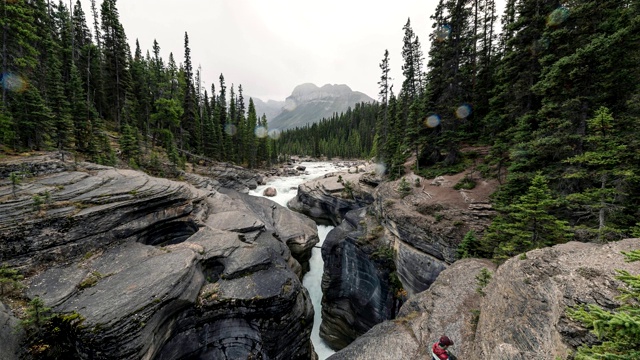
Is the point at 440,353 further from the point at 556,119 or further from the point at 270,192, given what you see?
the point at 270,192

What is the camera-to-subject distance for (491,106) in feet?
63.8

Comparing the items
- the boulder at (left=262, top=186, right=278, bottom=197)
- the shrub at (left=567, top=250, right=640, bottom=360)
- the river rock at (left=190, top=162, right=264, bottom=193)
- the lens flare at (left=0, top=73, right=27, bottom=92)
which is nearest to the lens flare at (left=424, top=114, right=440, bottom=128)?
the shrub at (left=567, top=250, right=640, bottom=360)

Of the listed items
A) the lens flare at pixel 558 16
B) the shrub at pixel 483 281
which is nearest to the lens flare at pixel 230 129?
the lens flare at pixel 558 16

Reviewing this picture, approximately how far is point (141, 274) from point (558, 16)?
25085mm

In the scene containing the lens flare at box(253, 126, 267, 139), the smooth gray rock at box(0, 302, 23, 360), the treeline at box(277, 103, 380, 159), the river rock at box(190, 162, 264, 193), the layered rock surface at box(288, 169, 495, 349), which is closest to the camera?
the smooth gray rock at box(0, 302, 23, 360)

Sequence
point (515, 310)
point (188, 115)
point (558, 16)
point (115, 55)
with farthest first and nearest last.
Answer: point (188, 115), point (115, 55), point (558, 16), point (515, 310)

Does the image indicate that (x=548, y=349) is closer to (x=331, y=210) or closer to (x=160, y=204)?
(x=160, y=204)

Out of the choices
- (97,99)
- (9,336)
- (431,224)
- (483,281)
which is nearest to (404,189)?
(431,224)

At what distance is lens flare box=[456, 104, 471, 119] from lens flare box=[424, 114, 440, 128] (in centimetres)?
164

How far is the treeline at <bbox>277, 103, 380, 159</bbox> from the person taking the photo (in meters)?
92.2

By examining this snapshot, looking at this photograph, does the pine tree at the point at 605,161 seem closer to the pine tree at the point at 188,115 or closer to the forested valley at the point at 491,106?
the forested valley at the point at 491,106

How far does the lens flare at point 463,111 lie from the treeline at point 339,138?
205 feet

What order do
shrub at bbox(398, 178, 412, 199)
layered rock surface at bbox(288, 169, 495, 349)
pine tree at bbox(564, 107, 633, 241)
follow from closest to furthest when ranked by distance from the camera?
pine tree at bbox(564, 107, 633, 241), layered rock surface at bbox(288, 169, 495, 349), shrub at bbox(398, 178, 412, 199)

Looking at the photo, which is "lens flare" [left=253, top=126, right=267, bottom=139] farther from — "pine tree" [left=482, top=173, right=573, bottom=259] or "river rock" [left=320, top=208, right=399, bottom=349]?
"pine tree" [left=482, top=173, right=573, bottom=259]
